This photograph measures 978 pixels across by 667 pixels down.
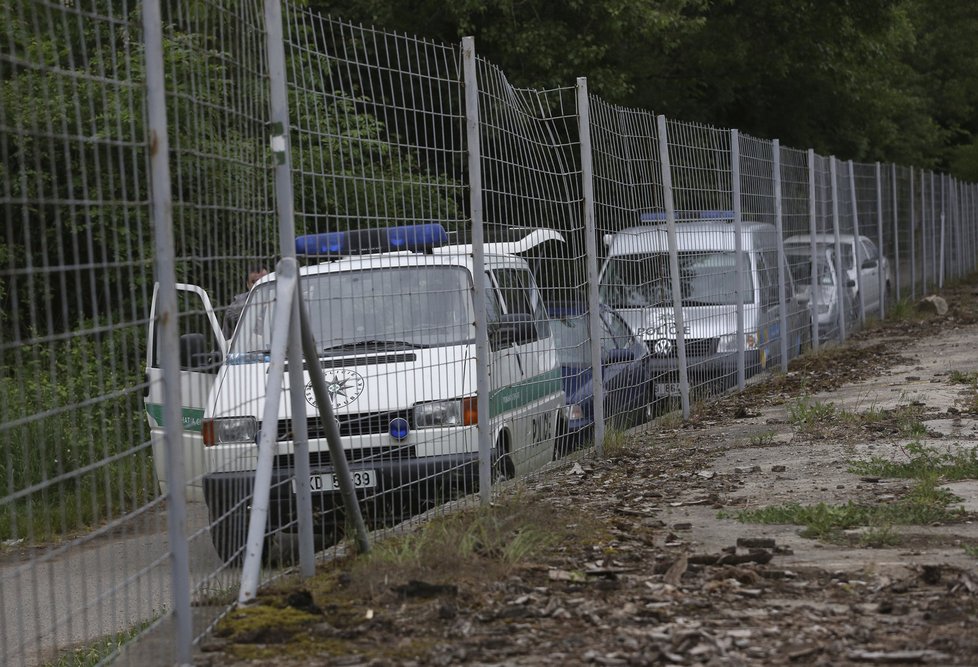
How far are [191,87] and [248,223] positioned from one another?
0.56 m

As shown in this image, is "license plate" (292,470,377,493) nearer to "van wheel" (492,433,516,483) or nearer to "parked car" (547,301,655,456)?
"van wheel" (492,433,516,483)

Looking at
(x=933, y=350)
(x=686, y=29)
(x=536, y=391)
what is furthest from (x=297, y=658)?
(x=686, y=29)

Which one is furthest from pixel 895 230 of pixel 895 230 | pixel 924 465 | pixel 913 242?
pixel 924 465

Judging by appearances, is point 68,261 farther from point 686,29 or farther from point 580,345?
point 686,29

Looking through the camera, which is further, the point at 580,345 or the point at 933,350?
the point at 933,350

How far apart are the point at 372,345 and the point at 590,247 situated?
294 centimetres

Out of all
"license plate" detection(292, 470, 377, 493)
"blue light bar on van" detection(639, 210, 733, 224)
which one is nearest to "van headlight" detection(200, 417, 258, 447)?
"license plate" detection(292, 470, 377, 493)

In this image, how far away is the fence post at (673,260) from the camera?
33.1 feet

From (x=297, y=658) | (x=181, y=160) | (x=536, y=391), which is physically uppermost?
(x=181, y=160)

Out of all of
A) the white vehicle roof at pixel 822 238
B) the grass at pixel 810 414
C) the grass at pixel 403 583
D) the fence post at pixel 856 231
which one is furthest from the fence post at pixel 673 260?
the fence post at pixel 856 231

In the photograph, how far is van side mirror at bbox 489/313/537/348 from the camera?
6.84 m

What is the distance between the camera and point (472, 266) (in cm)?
656

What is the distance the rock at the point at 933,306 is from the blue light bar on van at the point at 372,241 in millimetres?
16751

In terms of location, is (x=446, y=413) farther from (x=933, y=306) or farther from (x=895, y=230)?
(x=895, y=230)
